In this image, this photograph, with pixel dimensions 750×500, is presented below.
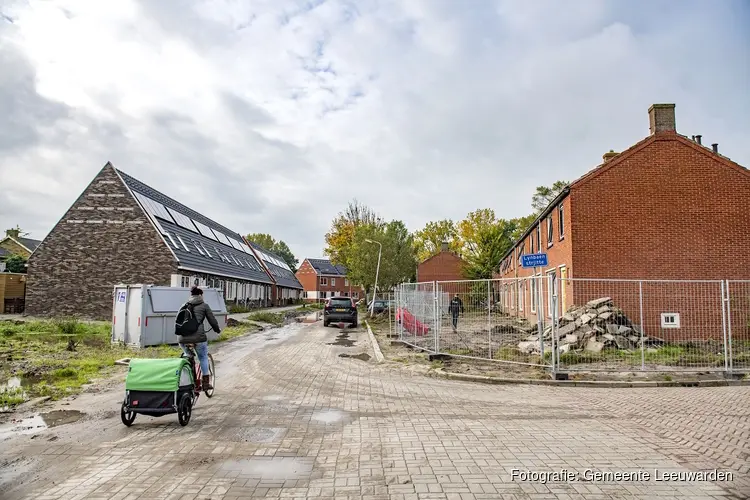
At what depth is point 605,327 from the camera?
13.4 meters

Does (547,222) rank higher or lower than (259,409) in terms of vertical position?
higher

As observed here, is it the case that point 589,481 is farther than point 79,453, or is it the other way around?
point 79,453

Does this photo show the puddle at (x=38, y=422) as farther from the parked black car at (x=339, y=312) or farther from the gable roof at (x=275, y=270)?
the gable roof at (x=275, y=270)

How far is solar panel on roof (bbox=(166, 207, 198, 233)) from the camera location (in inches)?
1375

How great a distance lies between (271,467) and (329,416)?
2322mm

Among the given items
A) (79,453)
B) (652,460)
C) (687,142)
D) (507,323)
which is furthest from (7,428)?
(687,142)

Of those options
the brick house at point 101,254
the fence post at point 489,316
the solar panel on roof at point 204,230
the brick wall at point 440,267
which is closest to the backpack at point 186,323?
the fence post at point 489,316

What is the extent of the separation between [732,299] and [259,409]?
11211 millimetres

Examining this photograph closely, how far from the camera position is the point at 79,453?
18.3 ft

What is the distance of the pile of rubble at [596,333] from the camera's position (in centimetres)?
1255

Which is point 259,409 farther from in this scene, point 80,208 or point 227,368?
point 80,208

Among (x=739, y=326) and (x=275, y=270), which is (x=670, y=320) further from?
(x=275, y=270)

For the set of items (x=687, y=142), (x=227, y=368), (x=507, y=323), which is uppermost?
(x=687, y=142)

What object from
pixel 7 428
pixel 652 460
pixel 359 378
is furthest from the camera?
pixel 359 378
